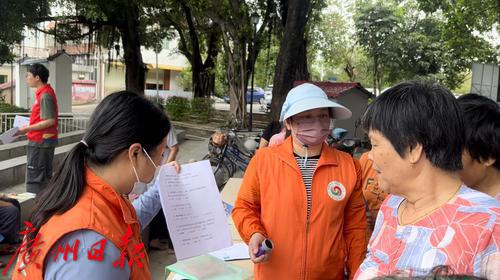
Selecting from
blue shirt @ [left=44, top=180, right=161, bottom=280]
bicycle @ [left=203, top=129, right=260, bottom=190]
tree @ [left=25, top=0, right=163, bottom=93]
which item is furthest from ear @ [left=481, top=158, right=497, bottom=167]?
tree @ [left=25, top=0, right=163, bottom=93]

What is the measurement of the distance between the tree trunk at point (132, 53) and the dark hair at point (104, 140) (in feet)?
42.7

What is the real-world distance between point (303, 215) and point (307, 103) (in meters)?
0.45

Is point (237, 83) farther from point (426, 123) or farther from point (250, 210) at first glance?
point (426, 123)

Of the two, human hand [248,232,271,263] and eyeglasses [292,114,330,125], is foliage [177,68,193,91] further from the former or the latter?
human hand [248,232,271,263]

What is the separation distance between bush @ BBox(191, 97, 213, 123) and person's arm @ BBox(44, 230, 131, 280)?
12.4 m

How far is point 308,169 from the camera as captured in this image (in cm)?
172

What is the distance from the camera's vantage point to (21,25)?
11.0 metres

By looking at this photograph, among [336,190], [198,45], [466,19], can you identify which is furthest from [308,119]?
[198,45]

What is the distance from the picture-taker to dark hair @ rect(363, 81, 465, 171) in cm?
97

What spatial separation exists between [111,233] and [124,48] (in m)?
14.0

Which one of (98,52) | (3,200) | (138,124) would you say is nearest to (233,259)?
(138,124)

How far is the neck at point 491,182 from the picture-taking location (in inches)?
53.8

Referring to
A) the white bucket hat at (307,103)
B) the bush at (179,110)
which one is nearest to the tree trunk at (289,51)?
the bush at (179,110)

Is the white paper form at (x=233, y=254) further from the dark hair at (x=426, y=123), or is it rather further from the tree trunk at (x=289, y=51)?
the tree trunk at (x=289, y=51)
